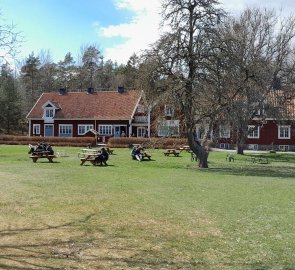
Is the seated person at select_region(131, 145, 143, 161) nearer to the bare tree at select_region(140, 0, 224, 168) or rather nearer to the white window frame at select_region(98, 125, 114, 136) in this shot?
the bare tree at select_region(140, 0, 224, 168)

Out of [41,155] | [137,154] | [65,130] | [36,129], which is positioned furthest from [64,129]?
[41,155]

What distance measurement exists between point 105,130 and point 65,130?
6.21 meters

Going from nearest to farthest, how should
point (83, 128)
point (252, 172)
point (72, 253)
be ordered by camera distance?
1. point (72, 253)
2. point (252, 172)
3. point (83, 128)

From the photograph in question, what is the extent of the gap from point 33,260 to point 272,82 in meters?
41.4

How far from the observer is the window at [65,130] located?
66.2 m

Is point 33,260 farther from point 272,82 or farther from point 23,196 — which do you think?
point 272,82

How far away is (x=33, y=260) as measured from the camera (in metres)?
7.30

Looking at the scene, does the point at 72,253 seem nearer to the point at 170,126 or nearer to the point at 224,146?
the point at 170,126

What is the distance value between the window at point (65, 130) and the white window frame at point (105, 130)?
14.6 feet

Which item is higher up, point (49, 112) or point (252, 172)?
point (49, 112)

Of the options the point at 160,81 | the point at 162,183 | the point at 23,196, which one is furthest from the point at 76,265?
the point at 160,81

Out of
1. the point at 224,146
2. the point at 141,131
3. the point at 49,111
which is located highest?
the point at 49,111

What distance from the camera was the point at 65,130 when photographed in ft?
219

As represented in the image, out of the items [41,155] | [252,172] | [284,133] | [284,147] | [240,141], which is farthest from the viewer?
[284,133]
